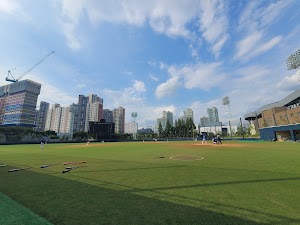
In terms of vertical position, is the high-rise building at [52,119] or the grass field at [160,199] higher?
the high-rise building at [52,119]

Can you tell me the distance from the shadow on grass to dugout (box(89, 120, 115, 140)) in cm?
6715

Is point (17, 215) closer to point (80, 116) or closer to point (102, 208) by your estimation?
point (102, 208)

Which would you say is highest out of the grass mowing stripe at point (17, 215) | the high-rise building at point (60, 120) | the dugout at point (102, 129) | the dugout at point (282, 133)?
the high-rise building at point (60, 120)

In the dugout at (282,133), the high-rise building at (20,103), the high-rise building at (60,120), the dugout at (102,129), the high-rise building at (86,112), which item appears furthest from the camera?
the high-rise building at (60,120)

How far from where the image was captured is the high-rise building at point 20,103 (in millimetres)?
129750

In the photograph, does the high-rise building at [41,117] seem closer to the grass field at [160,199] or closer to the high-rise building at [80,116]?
the high-rise building at [80,116]

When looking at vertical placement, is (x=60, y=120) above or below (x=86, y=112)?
below

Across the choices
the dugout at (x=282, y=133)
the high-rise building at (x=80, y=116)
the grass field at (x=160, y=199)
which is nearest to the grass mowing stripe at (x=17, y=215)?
the grass field at (x=160, y=199)

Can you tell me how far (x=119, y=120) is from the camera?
174375 mm

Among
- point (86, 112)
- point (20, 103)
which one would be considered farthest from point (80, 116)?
point (20, 103)

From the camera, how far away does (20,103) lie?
129375mm

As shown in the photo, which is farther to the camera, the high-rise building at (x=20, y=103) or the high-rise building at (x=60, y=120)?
the high-rise building at (x=60, y=120)

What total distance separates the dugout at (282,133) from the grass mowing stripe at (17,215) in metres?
62.1

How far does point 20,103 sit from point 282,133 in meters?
165
